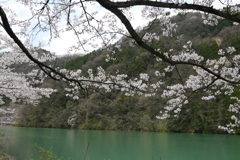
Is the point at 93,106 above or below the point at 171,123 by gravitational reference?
above

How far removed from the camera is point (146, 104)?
1566 cm

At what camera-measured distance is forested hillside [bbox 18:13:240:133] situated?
12.4 m

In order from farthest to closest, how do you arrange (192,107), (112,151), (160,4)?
(192,107) < (112,151) < (160,4)

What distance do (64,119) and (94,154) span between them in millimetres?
12880

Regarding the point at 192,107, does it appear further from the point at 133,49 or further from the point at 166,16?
the point at 166,16

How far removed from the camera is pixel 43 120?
19969 millimetres

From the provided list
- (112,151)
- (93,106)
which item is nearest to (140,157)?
(112,151)

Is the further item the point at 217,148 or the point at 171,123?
the point at 171,123

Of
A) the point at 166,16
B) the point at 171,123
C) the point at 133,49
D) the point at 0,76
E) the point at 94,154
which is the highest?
the point at 133,49

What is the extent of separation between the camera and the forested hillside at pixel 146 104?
1238 centimetres

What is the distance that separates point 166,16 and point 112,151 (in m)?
5.93

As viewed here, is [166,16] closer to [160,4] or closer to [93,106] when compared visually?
[160,4]

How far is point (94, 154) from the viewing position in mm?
6629

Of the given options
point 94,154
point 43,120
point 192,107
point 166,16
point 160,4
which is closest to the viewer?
point 160,4
